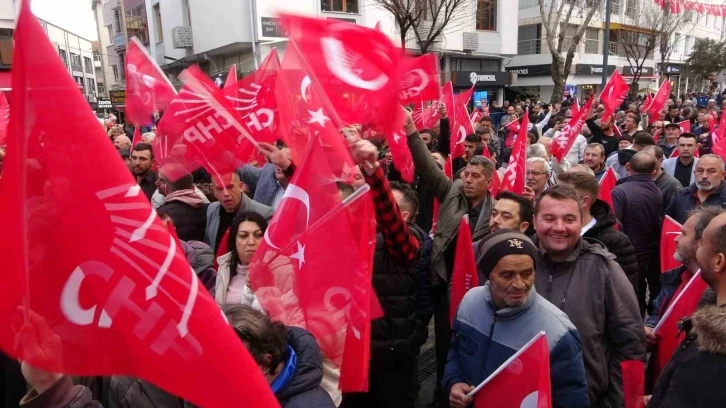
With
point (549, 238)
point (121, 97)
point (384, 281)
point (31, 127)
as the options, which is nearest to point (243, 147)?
point (384, 281)

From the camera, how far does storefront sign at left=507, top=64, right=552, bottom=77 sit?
33.3 m

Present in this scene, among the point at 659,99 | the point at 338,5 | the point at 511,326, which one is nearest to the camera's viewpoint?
the point at 511,326

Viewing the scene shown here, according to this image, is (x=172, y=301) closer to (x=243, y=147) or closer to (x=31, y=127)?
(x=31, y=127)

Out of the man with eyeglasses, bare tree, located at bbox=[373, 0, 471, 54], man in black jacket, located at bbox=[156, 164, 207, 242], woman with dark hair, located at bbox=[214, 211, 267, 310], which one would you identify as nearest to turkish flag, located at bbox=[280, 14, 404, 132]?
woman with dark hair, located at bbox=[214, 211, 267, 310]

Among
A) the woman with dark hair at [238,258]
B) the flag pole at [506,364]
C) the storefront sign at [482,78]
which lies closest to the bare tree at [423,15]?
the storefront sign at [482,78]

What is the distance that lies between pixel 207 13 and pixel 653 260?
24261mm

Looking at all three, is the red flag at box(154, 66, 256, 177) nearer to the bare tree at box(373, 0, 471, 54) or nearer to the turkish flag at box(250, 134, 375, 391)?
the turkish flag at box(250, 134, 375, 391)

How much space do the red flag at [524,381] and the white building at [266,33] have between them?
68.0 ft

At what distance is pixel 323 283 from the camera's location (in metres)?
2.30

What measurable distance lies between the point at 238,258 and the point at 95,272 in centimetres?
177

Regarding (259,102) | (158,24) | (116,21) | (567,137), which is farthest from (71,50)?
(259,102)

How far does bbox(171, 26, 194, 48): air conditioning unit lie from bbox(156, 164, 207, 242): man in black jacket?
24.7m

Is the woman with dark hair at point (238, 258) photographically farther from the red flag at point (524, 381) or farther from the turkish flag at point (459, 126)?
the turkish flag at point (459, 126)

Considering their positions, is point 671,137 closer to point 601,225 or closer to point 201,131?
point 601,225
